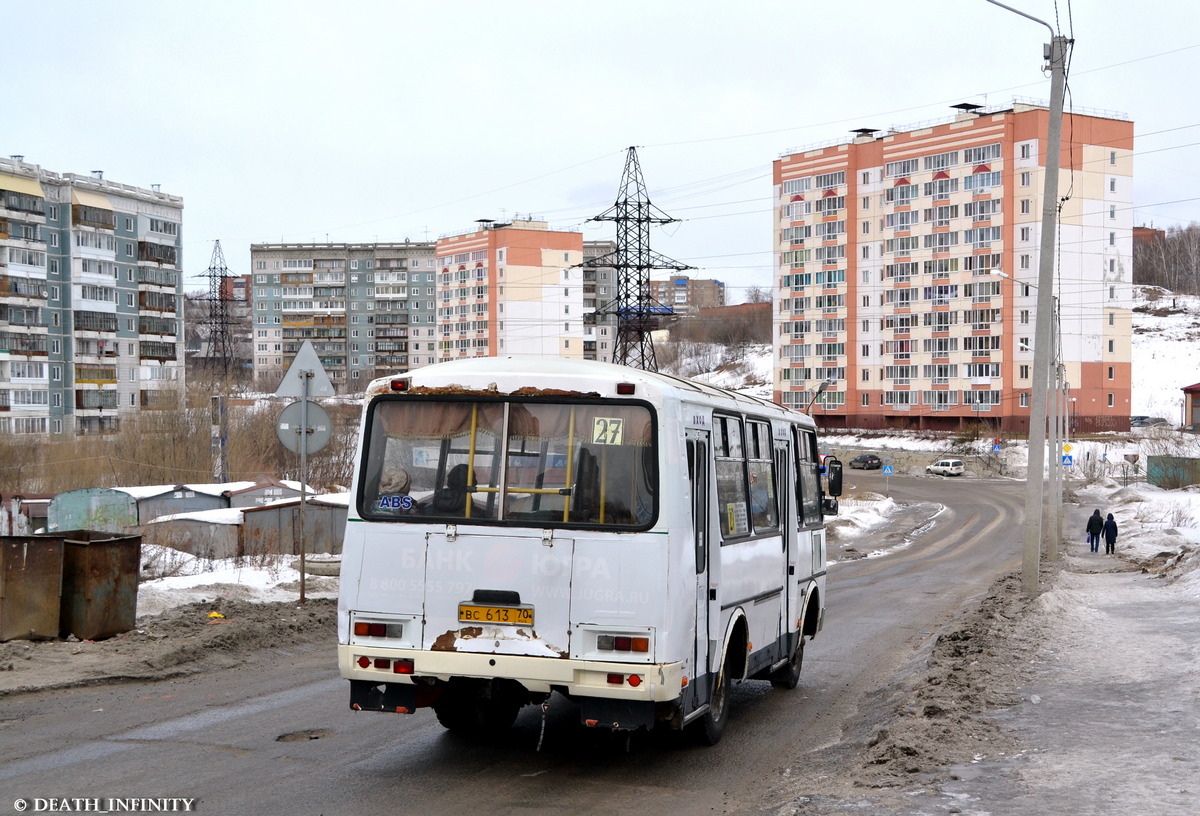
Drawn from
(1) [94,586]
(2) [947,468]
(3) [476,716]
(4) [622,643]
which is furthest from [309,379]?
(2) [947,468]

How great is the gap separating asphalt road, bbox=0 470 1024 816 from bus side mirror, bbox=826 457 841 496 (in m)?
2.12

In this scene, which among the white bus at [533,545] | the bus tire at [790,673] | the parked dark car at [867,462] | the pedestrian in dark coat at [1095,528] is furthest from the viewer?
the parked dark car at [867,462]

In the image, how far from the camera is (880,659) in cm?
1505

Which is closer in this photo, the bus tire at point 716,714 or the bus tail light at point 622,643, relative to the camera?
the bus tail light at point 622,643

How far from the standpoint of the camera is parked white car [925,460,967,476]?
8250cm

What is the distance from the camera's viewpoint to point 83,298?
84.6 m

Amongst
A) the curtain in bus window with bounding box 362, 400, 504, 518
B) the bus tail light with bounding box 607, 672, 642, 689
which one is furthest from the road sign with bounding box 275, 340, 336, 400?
the bus tail light with bounding box 607, 672, 642, 689

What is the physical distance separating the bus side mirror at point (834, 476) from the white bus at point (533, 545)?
16.0 ft

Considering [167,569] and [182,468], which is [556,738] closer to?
[167,569]

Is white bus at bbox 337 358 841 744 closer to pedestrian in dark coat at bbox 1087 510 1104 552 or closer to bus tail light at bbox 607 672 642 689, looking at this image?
bus tail light at bbox 607 672 642 689

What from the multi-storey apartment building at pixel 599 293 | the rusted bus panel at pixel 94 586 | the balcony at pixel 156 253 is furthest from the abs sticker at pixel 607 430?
the multi-storey apartment building at pixel 599 293

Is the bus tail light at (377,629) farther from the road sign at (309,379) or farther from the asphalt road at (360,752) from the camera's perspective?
the road sign at (309,379)

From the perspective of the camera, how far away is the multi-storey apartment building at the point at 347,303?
515 ft

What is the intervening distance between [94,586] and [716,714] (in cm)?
741
